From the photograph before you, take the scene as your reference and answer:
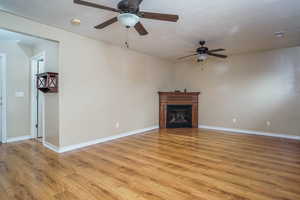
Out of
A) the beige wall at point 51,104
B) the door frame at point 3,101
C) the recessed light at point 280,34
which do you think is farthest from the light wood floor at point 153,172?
the recessed light at point 280,34

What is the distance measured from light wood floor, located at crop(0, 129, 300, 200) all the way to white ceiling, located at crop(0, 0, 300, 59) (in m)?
2.49

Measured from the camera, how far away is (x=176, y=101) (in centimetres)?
605

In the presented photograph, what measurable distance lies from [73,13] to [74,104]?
1784 mm

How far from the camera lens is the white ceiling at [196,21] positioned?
248 centimetres

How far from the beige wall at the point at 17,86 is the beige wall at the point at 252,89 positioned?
5121mm

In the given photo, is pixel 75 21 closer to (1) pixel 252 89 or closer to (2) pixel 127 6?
(2) pixel 127 6

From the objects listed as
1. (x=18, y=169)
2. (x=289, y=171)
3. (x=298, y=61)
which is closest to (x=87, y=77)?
(x=18, y=169)

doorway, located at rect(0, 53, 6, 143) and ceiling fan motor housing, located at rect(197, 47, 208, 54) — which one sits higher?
ceiling fan motor housing, located at rect(197, 47, 208, 54)

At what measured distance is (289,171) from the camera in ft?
8.60

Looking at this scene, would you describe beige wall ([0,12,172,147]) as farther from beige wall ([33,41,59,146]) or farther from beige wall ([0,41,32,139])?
beige wall ([0,41,32,139])

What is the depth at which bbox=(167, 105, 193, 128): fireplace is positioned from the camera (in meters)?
6.10

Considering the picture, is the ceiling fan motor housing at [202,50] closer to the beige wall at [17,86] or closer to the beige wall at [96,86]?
the beige wall at [96,86]

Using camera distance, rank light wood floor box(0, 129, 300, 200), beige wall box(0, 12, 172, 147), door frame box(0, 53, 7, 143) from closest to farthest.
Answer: light wood floor box(0, 129, 300, 200)
beige wall box(0, 12, 172, 147)
door frame box(0, 53, 7, 143)

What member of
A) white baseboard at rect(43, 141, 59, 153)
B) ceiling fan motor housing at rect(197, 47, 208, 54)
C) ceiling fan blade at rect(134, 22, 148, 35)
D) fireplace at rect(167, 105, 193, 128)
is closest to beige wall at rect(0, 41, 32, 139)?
white baseboard at rect(43, 141, 59, 153)
